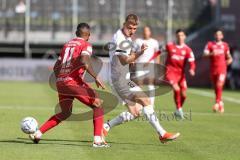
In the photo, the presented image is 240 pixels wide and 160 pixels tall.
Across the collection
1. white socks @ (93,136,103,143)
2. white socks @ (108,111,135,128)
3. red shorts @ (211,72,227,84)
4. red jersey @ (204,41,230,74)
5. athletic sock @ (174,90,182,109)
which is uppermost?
red jersey @ (204,41,230,74)

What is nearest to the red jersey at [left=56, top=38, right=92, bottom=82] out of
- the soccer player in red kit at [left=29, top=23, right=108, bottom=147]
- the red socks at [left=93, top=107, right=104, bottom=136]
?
the soccer player in red kit at [left=29, top=23, right=108, bottom=147]

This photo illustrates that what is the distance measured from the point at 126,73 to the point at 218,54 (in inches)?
358

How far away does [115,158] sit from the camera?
394 inches

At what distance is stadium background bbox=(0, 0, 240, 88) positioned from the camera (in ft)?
142

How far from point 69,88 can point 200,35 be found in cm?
3212

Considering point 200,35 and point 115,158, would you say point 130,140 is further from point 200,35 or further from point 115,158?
point 200,35

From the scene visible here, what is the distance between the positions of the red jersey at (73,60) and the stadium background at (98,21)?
30.1m

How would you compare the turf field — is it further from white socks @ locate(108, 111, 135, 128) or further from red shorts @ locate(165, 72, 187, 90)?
red shorts @ locate(165, 72, 187, 90)

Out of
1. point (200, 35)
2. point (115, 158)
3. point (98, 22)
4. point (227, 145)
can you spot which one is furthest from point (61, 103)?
point (98, 22)

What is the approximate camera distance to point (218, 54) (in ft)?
67.8

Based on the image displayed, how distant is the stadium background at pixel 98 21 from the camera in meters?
43.4

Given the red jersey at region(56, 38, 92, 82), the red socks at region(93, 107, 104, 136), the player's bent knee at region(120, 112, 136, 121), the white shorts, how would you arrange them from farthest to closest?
1. the player's bent knee at region(120, 112, 136, 121)
2. the white shorts
3. the red socks at region(93, 107, 104, 136)
4. the red jersey at region(56, 38, 92, 82)

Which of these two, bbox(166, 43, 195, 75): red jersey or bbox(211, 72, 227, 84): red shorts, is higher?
bbox(166, 43, 195, 75): red jersey

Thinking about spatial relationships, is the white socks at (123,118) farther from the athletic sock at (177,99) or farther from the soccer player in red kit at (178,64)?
the soccer player in red kit at (178,64)
